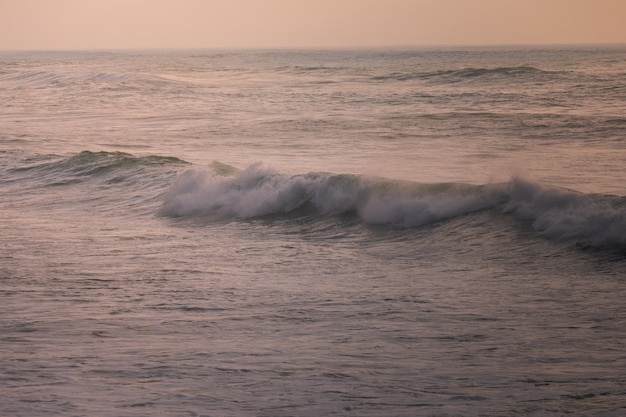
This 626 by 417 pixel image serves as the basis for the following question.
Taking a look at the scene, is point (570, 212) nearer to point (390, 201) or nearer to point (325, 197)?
point (390, 201)

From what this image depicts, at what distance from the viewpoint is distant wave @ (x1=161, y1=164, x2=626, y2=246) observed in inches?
406

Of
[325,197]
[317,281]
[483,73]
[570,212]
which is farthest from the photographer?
[483,73]

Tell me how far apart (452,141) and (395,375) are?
53.8ft

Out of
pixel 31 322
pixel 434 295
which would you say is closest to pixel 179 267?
pixel 31 322

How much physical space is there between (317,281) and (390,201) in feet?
13.2

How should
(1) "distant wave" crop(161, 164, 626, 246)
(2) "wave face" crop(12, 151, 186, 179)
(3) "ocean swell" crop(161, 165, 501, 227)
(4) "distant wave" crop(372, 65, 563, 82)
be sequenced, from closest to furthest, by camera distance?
(1) "distant wave" crop(161, 164, 626, 246)
(3) "ocean swell" crop(161, 165, 501, 227)
(2) "wave face" crop(12, 151, 186, 179)
(4) "distant wave" crop(372, 65, 563, 82)

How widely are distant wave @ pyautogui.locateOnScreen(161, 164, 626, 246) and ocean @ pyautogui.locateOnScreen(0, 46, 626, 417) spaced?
3 centimetres

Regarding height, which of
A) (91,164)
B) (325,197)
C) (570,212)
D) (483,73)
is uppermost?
(483,73)

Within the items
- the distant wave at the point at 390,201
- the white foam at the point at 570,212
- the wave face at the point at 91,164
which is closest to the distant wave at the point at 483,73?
the wave face at the point at 91,164

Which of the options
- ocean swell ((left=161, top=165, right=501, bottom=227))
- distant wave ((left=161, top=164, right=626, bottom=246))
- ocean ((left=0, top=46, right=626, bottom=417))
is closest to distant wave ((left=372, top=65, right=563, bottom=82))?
ocean ((left=0, top=46, right=626, bottom=417))

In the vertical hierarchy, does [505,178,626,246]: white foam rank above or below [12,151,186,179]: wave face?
above

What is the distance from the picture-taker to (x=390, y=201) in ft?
41.0

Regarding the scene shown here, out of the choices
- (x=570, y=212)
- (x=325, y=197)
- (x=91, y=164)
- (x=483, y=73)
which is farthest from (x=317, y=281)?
(x=483, y=73)

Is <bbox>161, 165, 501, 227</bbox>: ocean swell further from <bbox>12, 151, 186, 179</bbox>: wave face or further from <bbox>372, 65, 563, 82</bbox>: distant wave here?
<bbox>372, 65, 563, 82</bbox>: distant wave
